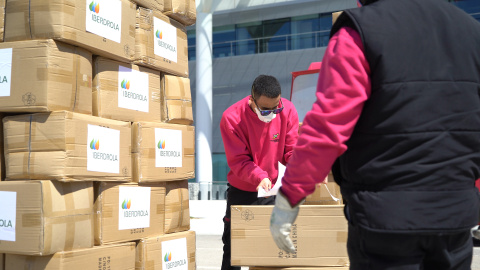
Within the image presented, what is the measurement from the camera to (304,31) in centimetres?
2208

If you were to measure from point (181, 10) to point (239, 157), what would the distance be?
4.18 ft

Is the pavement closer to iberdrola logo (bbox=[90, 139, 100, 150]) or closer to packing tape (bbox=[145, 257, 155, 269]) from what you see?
packing tape (bbox=[145, 257, 155, 269])

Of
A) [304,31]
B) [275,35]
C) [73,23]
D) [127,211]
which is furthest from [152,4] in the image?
[275,35]

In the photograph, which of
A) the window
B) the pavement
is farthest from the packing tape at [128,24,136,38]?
the window

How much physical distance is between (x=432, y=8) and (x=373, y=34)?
0.90ft

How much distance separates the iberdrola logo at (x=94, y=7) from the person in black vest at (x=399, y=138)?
6.89ft

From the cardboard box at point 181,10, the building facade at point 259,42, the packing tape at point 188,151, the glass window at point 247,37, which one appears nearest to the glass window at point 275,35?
the building facade at point 259,42

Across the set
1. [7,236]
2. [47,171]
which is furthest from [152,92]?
[7,236]

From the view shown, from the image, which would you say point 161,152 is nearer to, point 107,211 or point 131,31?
point 107,211

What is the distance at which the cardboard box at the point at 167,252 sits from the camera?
409 cm

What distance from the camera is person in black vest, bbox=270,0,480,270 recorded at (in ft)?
6.15

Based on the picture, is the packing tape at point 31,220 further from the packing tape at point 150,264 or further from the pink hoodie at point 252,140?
the pink hoodie at point 252,140

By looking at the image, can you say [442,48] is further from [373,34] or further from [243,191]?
[243,191]

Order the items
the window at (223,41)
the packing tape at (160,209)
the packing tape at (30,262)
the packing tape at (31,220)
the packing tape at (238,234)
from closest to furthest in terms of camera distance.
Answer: the packing tape at (31,220)
the packing tape at (30,262)
the packing tape at (238,234)
the packing tape at (160,209)
the window at (223,41)
